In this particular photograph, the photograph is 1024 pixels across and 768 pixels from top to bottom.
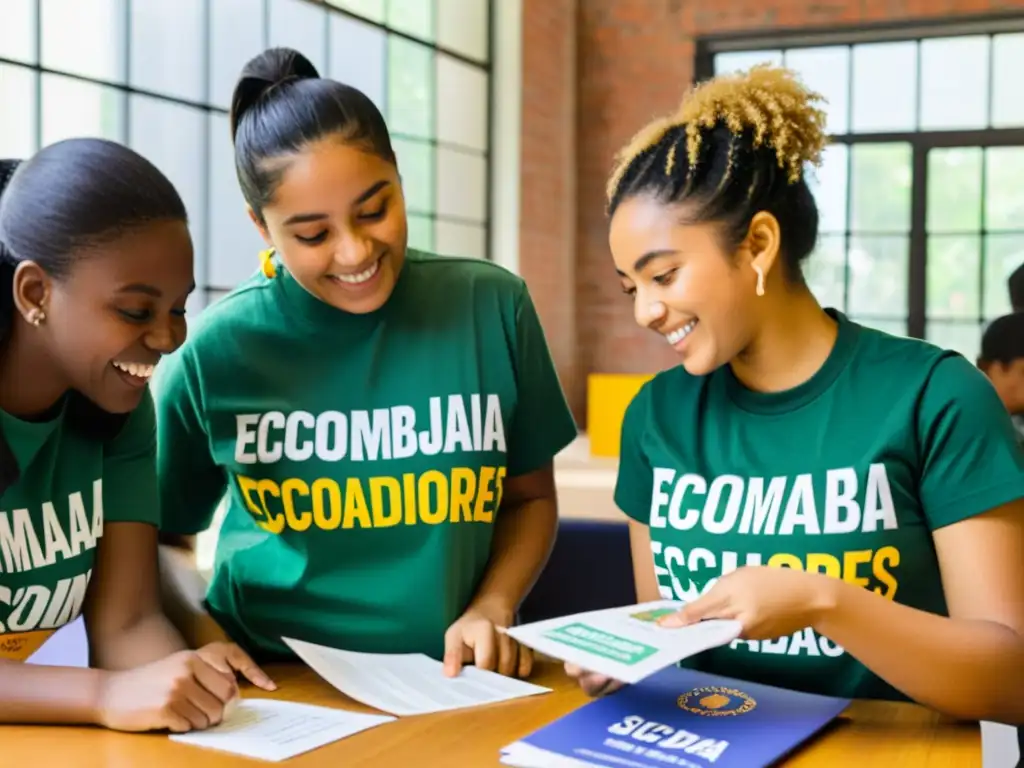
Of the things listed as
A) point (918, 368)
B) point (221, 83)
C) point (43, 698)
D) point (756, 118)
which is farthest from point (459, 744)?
point (221, 83)

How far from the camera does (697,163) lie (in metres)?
1.30

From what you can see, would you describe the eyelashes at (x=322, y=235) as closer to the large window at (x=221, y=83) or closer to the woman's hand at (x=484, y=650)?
the woman's hand at (x=484, y=650)

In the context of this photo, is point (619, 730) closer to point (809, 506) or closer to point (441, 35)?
point (809, 506)

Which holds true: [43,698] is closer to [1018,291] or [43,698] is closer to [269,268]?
[269,268]

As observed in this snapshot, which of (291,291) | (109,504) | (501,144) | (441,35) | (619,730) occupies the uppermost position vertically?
(441,35)

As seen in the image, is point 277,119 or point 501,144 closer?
point 277,119

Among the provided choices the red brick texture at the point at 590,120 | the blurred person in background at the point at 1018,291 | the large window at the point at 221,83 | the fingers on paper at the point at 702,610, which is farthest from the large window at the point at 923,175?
the fingers on paper at the point at 702,610

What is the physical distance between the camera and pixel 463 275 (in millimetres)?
1525

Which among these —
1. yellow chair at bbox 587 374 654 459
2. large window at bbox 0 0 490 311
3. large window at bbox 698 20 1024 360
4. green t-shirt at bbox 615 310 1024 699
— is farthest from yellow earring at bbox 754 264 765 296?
large window at bbox 698 20 1024 360

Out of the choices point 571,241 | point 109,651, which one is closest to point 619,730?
point 109,651

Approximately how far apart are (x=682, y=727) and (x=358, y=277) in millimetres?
626

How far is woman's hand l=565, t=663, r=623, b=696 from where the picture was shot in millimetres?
1228

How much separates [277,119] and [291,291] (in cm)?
22

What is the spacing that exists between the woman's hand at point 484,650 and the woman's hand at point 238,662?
20cm
